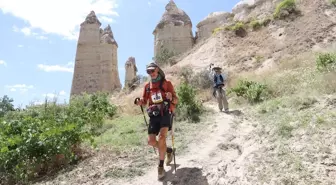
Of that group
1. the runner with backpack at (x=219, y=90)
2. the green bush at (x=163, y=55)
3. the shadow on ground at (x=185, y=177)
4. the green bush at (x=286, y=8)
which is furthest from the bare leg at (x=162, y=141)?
the green bush at (x=163, y=55)

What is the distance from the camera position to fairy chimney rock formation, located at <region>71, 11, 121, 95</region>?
24.8 meters

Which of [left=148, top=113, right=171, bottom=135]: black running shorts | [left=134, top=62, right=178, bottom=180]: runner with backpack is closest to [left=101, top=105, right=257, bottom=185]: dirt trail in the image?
[left=134, top=62, right=178, bottom=180]: runner with backpack

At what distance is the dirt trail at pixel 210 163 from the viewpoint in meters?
4.36


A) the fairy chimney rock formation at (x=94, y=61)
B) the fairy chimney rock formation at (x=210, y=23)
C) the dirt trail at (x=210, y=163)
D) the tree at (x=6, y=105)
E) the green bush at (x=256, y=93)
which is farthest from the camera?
the fairy chimney rock formation at (x=210, y=23)

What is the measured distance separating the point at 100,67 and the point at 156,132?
2139 cm

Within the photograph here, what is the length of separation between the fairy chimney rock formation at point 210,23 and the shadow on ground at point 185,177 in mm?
22600

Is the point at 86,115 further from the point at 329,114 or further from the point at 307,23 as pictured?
the point at 307,23

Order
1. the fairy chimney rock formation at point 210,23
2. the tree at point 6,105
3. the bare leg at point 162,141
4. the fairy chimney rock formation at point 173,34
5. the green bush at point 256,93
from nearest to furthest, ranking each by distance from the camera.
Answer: the bare leg at point 162,141
the green bush at point 256,93
the tree at point 6,105
the fairy chimney rock formation at point 173,34
the fairy chimney rock formation at point 210,23

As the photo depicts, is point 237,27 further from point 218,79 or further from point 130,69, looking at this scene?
point 130,69

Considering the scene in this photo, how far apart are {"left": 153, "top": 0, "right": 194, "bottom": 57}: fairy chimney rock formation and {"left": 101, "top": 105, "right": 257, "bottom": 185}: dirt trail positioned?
19.2 meters

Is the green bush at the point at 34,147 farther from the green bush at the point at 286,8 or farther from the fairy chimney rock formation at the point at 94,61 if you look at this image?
the fairy chimney rock formation at the point at 94,61

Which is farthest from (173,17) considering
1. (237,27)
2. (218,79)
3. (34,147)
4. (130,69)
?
(34,147)

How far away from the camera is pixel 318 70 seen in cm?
864

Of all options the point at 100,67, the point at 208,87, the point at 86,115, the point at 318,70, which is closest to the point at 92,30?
the point at 100,67
